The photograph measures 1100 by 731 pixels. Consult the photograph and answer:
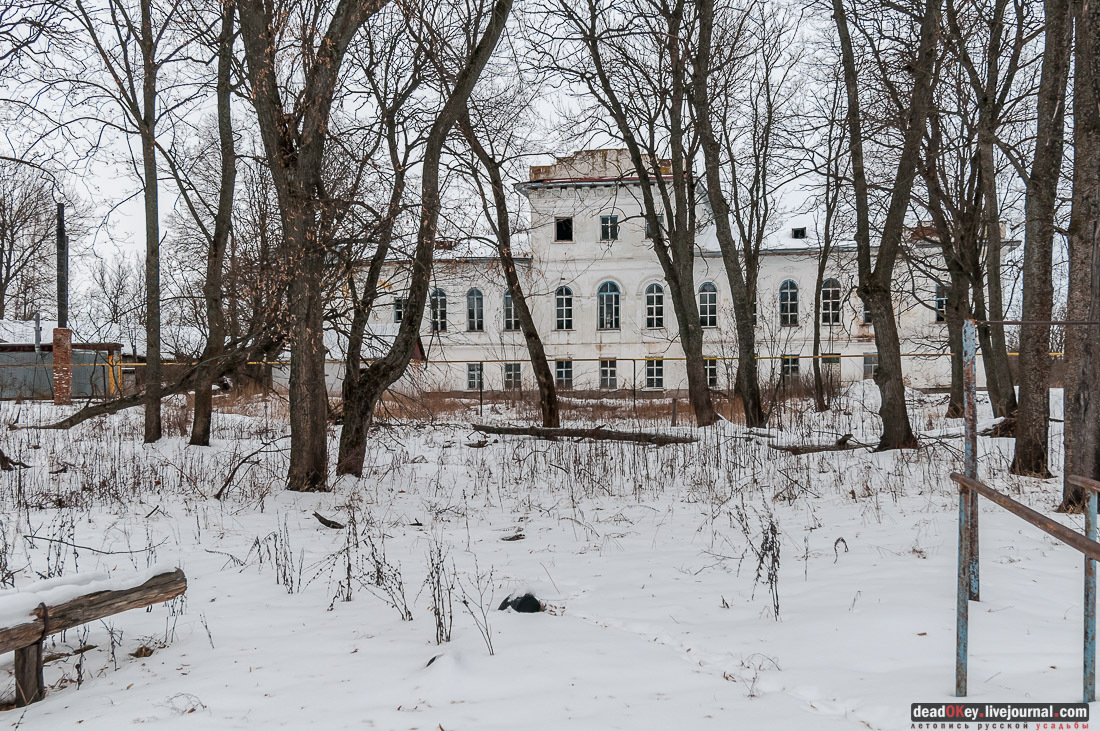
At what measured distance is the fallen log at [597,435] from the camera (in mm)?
13055

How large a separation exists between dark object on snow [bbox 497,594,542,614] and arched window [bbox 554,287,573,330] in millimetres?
30812

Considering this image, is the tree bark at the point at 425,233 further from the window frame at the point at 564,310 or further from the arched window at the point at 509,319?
the arched window at the point at 509,319

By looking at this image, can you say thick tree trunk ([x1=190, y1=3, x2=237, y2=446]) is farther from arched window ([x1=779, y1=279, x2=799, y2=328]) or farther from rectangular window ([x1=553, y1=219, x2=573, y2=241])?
→ arched window ([x1=779, y1=279, x2=799, y2=328])

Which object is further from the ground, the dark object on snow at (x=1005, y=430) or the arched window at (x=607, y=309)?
the arched window at (x=607, y=309)

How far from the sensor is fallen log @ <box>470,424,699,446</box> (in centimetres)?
1305

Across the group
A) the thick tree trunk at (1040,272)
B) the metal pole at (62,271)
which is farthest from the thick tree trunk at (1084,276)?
the metal pole at (62,271)

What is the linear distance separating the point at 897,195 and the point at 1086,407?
491 centimetres

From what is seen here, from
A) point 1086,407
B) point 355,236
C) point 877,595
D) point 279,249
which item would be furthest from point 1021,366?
point 279,249

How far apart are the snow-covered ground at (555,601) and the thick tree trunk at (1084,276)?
658 mm

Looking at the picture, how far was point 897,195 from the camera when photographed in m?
10.8

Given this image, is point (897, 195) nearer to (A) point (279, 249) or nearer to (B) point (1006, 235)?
(A) point (279, 249)

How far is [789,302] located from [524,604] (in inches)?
1291

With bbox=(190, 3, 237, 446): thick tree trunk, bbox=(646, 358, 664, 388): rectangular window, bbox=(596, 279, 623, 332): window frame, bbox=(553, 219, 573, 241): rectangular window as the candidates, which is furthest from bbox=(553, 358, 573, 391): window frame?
bbox=(190, 3, 237, 446): thick tree trunk

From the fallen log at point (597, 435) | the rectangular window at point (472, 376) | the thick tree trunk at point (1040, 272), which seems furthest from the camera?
the rectangular window at point (472, 376)
